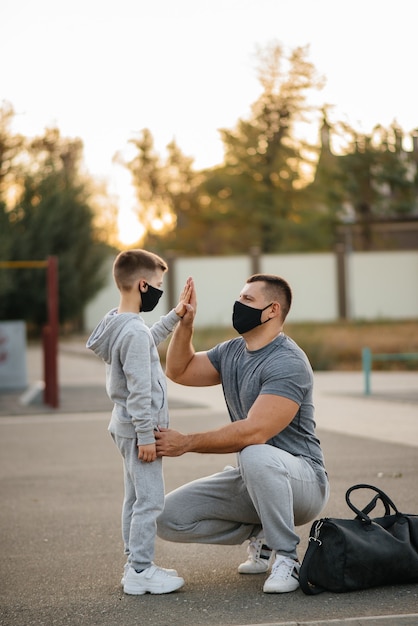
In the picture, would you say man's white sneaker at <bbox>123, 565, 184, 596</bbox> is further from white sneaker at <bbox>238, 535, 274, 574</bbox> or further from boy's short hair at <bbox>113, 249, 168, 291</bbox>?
boy's short hair at <bbox>113, 249, 168, 291</bbox>

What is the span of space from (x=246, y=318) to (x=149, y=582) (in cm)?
129

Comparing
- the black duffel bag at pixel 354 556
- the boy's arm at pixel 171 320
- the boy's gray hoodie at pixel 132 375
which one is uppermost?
the boy's arm at pixel 171 320

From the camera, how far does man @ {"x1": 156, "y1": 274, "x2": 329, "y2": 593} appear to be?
489 cm

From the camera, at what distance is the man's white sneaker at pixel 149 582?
196 inches

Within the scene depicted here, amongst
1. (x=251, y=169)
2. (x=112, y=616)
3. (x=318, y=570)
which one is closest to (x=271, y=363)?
(x=318, y=570)

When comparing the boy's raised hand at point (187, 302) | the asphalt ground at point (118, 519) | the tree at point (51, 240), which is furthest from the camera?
the tree at point (51, 240)

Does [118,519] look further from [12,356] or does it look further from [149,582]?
[12,356]

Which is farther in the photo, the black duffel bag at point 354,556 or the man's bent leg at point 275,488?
the man's bent leg at point 275,488

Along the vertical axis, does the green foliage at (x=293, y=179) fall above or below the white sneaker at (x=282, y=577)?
above

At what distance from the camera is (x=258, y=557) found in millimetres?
5340

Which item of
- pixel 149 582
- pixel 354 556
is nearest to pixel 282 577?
pixel 354 556

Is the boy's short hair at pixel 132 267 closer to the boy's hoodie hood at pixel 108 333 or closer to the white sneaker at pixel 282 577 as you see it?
the boy's hoodie hood at pixel 108 333

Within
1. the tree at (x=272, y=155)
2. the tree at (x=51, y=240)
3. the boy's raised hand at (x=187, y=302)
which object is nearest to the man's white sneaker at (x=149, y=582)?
the boy's raised hand at (x=187, y=302)

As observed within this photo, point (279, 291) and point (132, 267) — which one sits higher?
point (132, 267)
